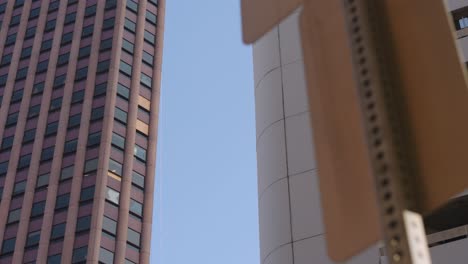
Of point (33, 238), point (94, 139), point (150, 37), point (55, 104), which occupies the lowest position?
point (33, 238)

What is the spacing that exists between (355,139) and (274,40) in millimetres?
22788

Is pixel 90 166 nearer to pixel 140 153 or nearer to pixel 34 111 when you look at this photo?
pixel 140 153

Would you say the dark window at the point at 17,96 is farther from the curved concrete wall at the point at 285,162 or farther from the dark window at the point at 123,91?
the curved concrete wall at the point at 285,162

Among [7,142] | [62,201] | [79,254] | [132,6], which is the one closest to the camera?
[79,254]

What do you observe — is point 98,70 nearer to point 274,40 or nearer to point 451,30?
point 274,40

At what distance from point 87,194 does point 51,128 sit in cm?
1060

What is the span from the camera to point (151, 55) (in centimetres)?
8850

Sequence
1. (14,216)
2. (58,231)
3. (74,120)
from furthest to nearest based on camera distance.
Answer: (74,120) < (14,216) < (58,231)

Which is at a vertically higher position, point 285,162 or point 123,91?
point 123,91

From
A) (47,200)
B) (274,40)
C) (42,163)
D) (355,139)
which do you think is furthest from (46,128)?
(355,139)

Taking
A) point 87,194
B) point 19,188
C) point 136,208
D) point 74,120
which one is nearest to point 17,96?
point 74,120

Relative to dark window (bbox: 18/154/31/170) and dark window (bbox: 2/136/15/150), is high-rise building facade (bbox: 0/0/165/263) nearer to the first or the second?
dark window (bbox: 18/154/31/170)

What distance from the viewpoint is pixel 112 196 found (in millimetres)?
73438

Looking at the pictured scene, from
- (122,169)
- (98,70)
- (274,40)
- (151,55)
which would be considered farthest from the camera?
(151,55)
